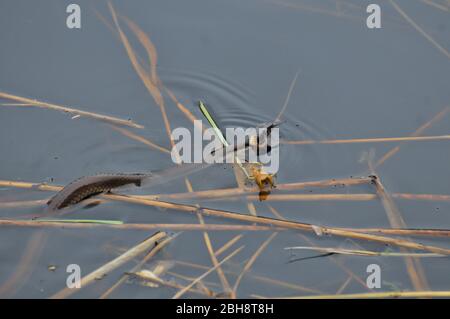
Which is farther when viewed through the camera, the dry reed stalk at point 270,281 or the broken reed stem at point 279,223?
the broken reed stem at point 279,223

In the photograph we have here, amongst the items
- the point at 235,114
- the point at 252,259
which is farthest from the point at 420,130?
the point at 252,259

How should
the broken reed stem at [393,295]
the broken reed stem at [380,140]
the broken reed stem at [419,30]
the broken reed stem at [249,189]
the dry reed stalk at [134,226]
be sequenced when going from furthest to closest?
the broken reed stem at [419,30]
the broken reed stem at [380,140]
the broken reed stem at [249,189]
the dry reed stalk at [134,226]
the broken reed stem at [393,295]

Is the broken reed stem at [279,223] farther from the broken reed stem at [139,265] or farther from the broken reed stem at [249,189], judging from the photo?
the broken reed stem at [139,265]

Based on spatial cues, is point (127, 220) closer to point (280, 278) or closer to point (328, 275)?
point (280, 278)

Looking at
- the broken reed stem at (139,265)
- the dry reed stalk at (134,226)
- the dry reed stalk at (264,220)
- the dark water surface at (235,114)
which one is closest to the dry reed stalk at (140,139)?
the dark water surface at (235,114)

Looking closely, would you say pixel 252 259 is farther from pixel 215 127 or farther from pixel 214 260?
pixel 215 127

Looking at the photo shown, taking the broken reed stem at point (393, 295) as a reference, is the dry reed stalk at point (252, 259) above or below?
above

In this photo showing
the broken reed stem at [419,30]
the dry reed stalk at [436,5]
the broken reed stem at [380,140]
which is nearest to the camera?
the broken reed stem at [380,140]

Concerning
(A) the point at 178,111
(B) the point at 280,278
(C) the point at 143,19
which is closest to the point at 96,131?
(A) the point at 178,111
